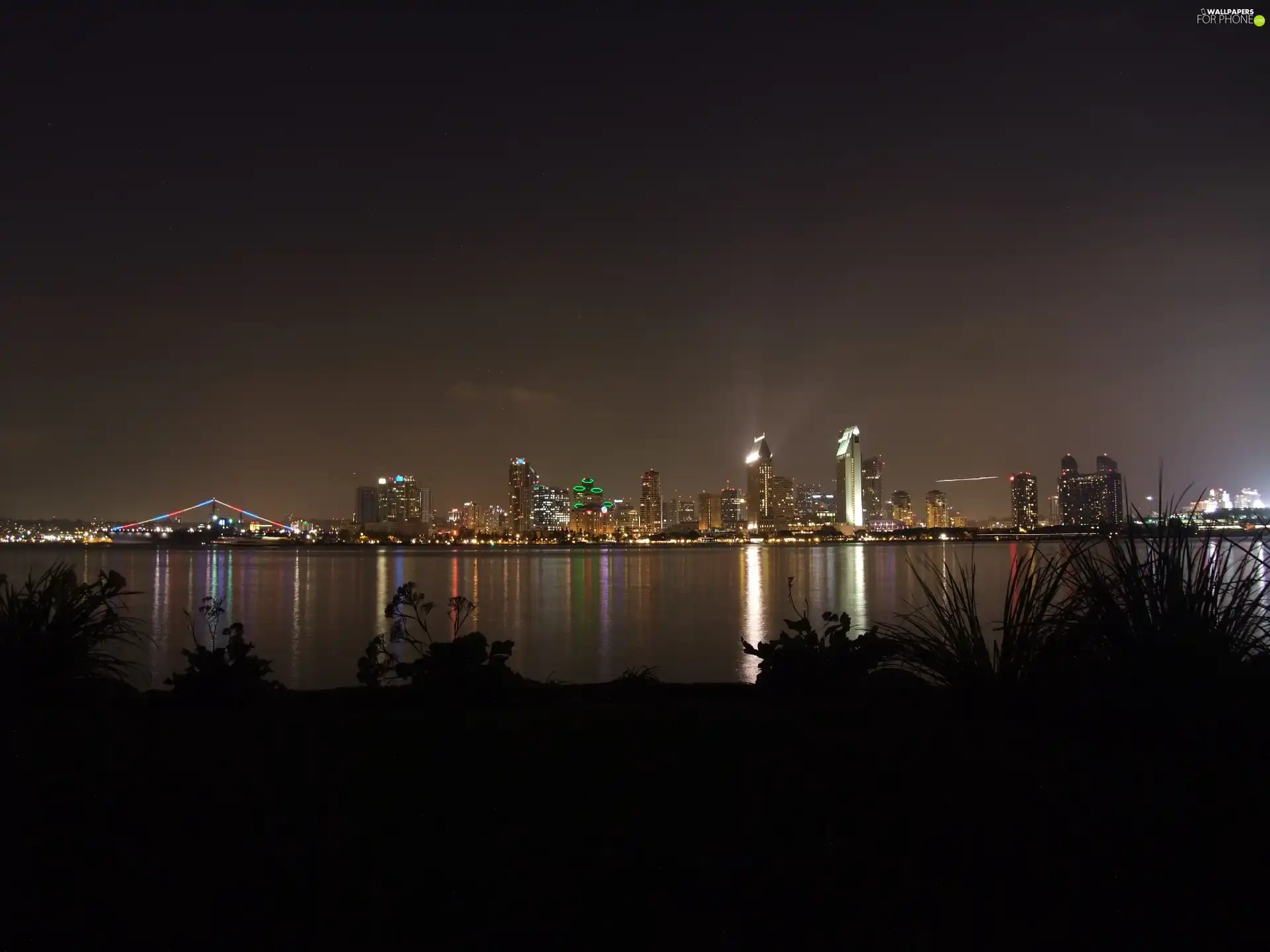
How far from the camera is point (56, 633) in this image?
6.68 meters

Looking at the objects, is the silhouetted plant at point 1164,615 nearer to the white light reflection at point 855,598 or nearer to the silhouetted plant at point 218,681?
the silhouetted plant at point 218,681

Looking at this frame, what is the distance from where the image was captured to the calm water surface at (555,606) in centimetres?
2180

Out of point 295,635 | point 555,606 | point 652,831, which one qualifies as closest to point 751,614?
point 555,606

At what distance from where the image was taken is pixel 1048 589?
5812 millimetres

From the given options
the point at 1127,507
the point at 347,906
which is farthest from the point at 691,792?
the point at 1127,507

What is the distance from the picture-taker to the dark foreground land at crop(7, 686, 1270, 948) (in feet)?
9.68

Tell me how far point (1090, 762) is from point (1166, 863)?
0.71 meters

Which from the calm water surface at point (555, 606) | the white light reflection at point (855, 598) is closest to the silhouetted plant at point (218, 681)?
the calm water surface at point (555, 606)

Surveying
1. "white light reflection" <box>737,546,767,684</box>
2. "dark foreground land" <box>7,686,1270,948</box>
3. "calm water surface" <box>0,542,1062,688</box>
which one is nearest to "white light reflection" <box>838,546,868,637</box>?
"calm water surface" <box>0,542,1062,688</box>

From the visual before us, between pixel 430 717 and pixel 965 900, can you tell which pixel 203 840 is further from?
pixel 965 900

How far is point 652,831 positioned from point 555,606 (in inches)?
1462

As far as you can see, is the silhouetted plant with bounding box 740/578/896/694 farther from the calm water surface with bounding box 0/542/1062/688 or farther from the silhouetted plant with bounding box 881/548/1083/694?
the calm water surface with bounding box 0/542/1062/688

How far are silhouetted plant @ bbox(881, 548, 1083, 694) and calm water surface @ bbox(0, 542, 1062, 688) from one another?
755 mm

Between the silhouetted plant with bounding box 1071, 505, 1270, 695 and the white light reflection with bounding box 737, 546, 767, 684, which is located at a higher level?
the silhouetted plant with bounding box 1071, 505, 1270, 695
